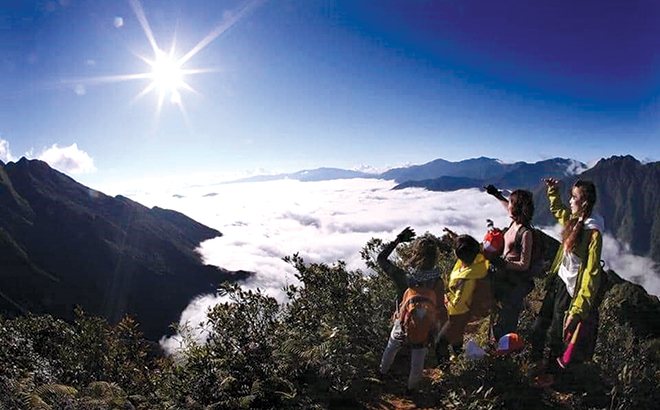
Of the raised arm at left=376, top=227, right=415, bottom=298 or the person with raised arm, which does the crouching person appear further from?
the person with raised arm

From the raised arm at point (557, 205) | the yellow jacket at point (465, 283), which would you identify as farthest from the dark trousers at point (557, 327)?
the yellow jacket at point (465, 283)

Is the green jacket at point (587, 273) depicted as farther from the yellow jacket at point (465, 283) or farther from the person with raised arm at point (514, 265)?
the yellow jacket at point (465, 283)

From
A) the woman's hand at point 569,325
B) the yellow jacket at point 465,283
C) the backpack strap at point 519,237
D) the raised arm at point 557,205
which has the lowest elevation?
the woman's hand at point 569,325

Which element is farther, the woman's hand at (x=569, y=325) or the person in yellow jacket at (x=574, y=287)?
the woman's hand at (x=569, y=325)

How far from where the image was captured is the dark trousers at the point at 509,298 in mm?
4953

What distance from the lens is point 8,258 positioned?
113188mm

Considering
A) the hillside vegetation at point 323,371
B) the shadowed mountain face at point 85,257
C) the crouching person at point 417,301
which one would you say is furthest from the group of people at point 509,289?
the shadowed mountain face at point 85,257

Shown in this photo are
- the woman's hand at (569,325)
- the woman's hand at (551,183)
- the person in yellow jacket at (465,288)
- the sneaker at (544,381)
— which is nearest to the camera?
the woman's hand at (569,325)

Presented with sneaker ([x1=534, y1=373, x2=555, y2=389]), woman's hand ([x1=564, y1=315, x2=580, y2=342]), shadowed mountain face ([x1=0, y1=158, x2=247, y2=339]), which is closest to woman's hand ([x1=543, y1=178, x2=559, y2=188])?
woman's hand ([x1=564, y1=315, x2=580, y2=342])

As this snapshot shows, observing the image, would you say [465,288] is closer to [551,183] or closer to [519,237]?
[519,237]

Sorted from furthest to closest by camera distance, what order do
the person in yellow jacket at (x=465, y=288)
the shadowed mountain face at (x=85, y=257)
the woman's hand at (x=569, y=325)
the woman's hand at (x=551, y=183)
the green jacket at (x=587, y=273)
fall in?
the shadowed mountain face at (x=85, y=257) < the woman's hand at (x=551, y=183) < the person in yellow jacket at (x=465, y=288) < the woman's hand at (x=569, y=325) < the green jacket at (x=587, y=273)

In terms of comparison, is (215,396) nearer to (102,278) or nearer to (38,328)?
(38,328)

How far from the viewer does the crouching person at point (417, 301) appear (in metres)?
4.80

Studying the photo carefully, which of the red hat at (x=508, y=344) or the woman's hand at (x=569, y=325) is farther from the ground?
the woman's hand at (x=569, y=325)
